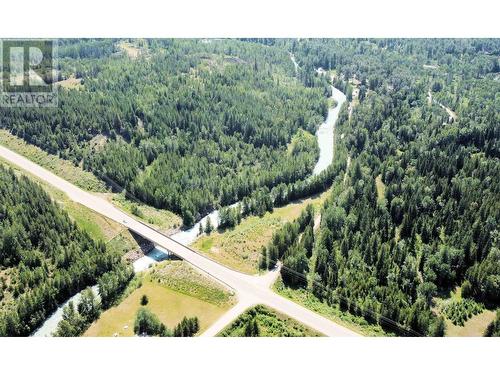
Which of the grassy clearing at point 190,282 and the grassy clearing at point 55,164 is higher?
the grassy clearing at point 55,164

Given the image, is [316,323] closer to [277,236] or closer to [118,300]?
[277,236]

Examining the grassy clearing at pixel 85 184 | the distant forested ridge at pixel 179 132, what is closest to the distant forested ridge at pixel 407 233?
the distant forested ridge at pixel 179 132

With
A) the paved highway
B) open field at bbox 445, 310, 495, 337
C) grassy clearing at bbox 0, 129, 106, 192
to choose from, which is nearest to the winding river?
the paved highway

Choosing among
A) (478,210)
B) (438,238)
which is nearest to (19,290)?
(438,238)

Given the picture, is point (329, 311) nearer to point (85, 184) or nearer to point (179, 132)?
point (85, 184)

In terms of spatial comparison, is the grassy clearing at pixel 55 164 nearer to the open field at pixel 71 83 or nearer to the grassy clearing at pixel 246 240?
the open field at pixel 71 83

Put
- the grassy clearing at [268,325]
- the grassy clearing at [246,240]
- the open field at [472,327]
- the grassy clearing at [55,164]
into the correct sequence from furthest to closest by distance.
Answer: the grassy clearing at [55,164] → the grassy clearing at [246,240] → the open field at [472,327] → the grassy clearing at [268,325]
